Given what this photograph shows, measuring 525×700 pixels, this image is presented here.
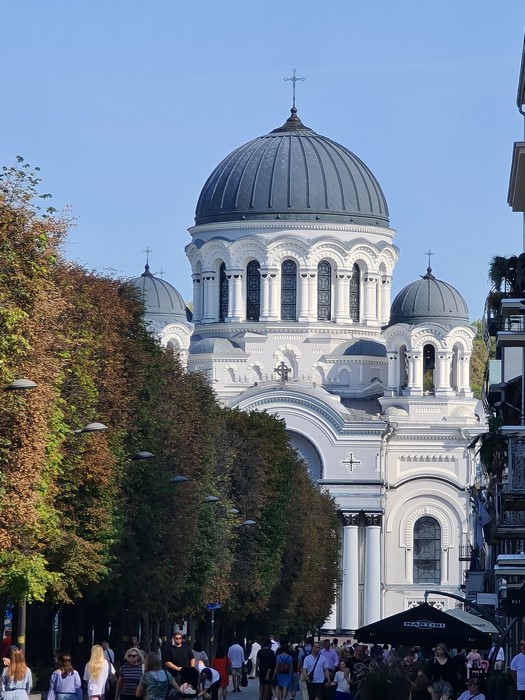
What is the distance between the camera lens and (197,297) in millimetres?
137125

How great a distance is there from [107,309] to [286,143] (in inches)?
3512

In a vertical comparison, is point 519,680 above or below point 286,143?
below

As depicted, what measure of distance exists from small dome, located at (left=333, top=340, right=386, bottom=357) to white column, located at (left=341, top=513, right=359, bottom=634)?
1076cm

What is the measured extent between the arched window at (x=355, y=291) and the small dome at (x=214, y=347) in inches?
293

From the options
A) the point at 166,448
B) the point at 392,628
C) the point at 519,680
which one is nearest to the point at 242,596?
the point at 166,448

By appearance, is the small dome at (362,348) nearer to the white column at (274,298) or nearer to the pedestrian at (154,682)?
the white column at (274,298)

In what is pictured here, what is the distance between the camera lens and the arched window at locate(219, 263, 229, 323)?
13550 cm

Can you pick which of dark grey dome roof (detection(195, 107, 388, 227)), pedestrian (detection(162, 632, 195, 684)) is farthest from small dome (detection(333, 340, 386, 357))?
pedestrian (detection(162, 632, 195, 684))

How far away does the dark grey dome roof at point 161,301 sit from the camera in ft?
442

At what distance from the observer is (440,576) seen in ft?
428

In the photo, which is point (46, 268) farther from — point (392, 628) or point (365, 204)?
point (365, 204)

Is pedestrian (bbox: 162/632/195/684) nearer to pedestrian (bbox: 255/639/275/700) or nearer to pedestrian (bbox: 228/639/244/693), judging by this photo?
pedestrian (bbox: 255/639/275/700)

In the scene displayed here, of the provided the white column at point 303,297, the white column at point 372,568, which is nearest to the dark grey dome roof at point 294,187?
the white column at point 303,297

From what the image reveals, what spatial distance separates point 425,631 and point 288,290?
96501mm
